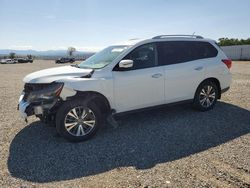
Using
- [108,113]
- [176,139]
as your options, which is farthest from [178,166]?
[108,113]

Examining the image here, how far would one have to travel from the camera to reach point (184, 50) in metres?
6.62

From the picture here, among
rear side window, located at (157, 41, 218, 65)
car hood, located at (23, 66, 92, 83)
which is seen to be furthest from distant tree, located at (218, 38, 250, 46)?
car hood, located at (23, 66, 92, 83)

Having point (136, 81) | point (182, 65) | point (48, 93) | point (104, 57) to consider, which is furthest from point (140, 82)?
point (48, 93)

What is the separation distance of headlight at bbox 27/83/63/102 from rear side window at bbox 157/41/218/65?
7.72 ft

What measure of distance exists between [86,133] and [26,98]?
1377mm

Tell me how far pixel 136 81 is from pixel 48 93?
1.77 meters

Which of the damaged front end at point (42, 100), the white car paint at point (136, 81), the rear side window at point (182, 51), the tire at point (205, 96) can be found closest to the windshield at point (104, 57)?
the white car paint at point (136, 81)

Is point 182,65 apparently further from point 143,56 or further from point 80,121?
point 80,121

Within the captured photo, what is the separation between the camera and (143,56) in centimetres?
592

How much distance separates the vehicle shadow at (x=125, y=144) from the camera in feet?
13.8

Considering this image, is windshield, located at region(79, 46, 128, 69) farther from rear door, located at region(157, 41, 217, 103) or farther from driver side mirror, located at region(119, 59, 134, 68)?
rear door, located at region(157, 41, 217, 103)

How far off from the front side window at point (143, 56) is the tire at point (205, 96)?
5.31 feet

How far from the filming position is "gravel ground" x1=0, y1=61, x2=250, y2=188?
3.79 metres

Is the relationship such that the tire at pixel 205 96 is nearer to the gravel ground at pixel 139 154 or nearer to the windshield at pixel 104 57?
the gravel ground at pixel 139 154
